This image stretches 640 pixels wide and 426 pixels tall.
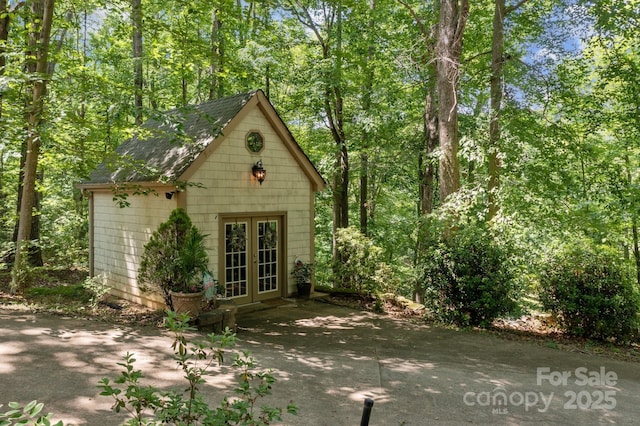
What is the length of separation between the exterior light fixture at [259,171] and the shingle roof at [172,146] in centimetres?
120

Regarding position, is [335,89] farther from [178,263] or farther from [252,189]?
[178,263]

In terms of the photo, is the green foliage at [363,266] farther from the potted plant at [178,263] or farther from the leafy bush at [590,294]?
the potted plant at [178,263]

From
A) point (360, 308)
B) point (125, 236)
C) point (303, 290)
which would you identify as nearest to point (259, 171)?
point (303, 290)

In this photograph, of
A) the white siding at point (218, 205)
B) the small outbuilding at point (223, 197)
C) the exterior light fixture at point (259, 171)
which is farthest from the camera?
the exterior light fixture at point (259, 171)

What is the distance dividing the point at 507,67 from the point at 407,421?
8.03m

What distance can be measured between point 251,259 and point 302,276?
1460 millimetres

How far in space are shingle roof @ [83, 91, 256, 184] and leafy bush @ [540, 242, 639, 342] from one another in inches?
277

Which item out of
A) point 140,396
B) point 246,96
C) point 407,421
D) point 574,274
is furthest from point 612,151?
point 140,396

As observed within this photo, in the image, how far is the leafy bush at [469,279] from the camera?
317 inches

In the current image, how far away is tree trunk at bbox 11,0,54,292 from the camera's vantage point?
7.58 m

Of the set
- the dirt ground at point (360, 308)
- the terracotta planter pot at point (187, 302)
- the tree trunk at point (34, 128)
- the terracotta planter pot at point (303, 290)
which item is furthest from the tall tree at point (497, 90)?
the tree trunk at point (34, 128)

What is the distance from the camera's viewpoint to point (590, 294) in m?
7.57

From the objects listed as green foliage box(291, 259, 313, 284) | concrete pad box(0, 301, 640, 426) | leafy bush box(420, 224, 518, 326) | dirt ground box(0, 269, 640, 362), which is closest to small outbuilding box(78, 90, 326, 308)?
green foliage box(291, 259, 313, 284)

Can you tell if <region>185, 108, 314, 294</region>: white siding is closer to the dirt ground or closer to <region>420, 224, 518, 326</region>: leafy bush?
the dirt ground
